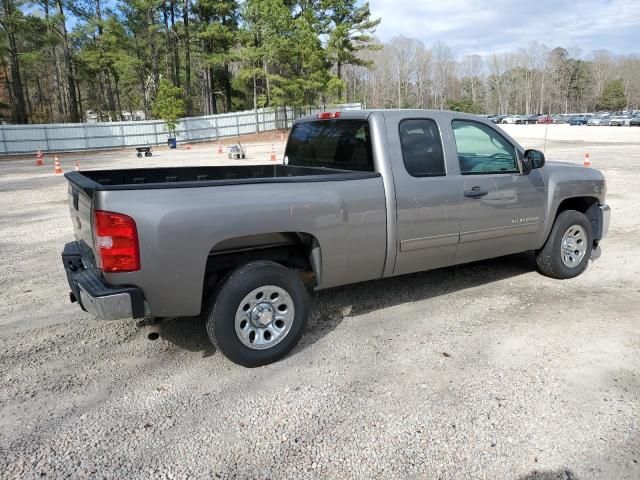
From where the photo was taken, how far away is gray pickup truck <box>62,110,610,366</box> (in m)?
3.05

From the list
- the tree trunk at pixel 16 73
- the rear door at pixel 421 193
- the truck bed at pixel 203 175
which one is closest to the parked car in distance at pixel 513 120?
the tree trunk at pixel 16 73

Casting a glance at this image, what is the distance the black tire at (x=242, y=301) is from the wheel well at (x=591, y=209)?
3523mm

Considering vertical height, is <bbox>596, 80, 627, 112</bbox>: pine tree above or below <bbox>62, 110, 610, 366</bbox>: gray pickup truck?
above

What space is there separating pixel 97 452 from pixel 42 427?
1.55ft

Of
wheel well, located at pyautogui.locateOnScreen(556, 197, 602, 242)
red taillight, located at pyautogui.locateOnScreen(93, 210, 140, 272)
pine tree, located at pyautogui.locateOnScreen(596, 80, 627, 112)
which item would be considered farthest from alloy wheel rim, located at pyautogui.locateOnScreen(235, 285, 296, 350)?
pine tree, located at pyautogui.locateOnScreen(596, 80, 627, 112)

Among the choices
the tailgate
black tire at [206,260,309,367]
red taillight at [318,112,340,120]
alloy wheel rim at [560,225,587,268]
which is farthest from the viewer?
alloy wheel rim at [560,225,587,268]

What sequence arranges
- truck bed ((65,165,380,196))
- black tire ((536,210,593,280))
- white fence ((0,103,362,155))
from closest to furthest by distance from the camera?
truck bed ((65,165,380,196))
black tire ((536,210,593,280))
white fence ((0,103,362,155))

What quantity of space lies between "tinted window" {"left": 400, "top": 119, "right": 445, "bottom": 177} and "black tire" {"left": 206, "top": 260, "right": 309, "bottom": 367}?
4.59ft

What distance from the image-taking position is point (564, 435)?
2.78 meters

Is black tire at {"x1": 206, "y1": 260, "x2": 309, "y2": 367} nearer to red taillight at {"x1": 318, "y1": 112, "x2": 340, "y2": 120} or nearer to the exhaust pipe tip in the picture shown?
the exhaust pipe tip

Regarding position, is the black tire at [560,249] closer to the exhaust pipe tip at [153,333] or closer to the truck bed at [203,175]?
→ the truck bed at [203,175]

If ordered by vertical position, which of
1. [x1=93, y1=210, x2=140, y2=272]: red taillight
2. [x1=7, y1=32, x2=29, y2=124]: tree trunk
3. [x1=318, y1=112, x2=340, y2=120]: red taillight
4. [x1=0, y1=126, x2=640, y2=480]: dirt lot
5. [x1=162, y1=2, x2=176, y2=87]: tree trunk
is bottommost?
[x1=0, y1=126, x2=640, y2=480]: dirt lot

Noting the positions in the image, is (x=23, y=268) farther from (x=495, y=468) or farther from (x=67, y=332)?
(x=495, y=468)

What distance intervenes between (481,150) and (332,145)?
141cm
